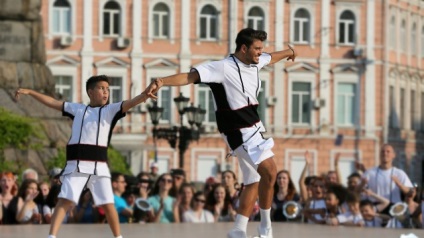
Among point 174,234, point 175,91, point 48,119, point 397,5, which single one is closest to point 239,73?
point 174,234

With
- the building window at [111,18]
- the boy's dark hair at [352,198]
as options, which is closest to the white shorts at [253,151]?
the boy's dark hair at [352,198]

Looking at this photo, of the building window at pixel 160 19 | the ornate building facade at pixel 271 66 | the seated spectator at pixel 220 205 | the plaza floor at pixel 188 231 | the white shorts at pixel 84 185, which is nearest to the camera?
the white shorts at pixel 84 185

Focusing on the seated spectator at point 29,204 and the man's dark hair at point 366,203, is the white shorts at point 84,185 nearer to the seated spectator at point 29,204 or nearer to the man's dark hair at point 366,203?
the seated spectator at point 29,204

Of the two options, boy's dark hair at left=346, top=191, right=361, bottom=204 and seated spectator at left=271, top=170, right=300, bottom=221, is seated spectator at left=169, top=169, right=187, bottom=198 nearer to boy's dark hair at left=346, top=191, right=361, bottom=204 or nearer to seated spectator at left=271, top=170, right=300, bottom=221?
seated spectator at left=271, top=170, right=300, bottom=221

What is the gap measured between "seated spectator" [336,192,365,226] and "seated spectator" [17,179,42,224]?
3.95m

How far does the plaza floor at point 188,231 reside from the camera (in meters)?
20.2

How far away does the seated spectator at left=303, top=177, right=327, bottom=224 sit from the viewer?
80.1ft

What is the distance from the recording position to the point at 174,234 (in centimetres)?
2059

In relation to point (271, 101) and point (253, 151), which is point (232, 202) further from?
point (271, 101)

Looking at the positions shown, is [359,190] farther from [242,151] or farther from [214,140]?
[214,140]

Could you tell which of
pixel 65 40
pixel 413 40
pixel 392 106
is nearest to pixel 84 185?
pixel 65 40

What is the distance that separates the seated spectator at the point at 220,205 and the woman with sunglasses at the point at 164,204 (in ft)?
1.82

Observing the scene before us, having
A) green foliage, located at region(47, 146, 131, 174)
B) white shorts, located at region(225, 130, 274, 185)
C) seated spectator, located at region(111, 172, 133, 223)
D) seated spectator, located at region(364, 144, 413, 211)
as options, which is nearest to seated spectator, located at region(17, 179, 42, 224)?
seated spectator, located at region(111, 172, 133, 223)

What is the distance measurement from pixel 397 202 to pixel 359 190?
54cm
